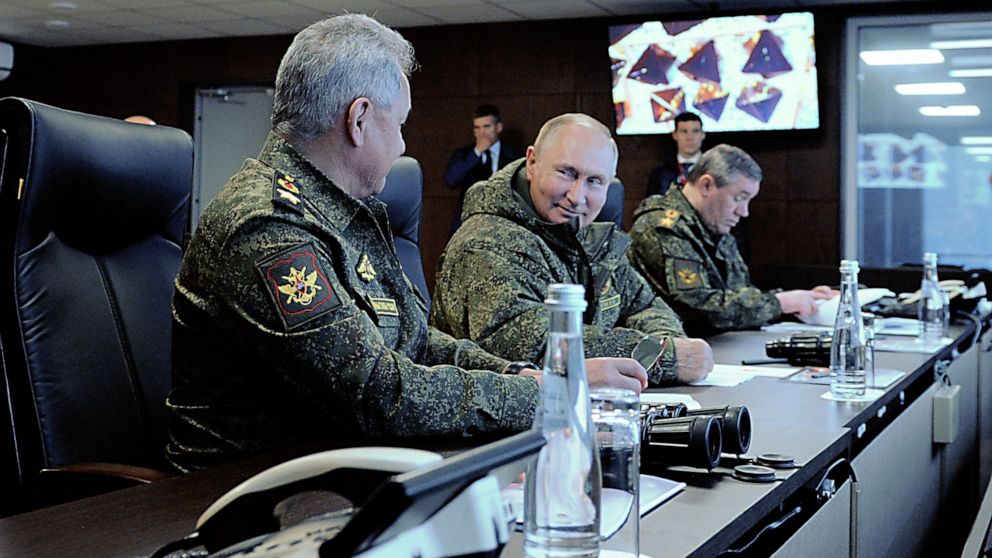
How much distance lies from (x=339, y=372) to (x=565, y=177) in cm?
115

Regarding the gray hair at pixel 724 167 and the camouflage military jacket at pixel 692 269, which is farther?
the gray hair at pixel 724 167

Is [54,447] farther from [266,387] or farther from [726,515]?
[726,515]

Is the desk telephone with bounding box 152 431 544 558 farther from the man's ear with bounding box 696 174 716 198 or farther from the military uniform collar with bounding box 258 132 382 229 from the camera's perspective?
the man's ear with bounding box 696 174 716 198

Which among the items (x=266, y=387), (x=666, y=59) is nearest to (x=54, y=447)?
(x=266, y=387)

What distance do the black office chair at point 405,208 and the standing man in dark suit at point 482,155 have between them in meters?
4.40

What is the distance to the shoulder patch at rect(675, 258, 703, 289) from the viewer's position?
316 cm

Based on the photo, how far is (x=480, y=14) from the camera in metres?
7.11

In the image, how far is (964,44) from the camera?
628 cm

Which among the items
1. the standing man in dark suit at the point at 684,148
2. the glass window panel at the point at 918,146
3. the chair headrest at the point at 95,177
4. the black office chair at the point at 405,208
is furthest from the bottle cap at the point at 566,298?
the glass window panel at the point at 918,146

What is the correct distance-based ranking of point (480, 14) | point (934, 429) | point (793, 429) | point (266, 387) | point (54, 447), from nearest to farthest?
1. point (266, 387)
2. point (793, 429)
3. point (54, 447)
4. point (934, 429)
5. point (480, 14)

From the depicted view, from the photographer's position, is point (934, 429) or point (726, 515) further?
point (934, 429)

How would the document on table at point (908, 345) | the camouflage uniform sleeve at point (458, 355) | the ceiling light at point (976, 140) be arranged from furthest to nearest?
the ceiling light at point (976, 140) → the document on table at point (908, 345) → the camouflage uniform sleeve at point (458, 355)

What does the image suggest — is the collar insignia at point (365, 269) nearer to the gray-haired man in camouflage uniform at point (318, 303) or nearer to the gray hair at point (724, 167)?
the gray-haired man in camouflage uniform at point (318, 303)

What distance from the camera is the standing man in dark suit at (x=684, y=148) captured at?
6383 millimetres
